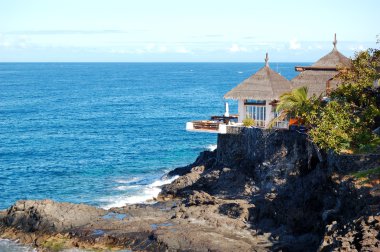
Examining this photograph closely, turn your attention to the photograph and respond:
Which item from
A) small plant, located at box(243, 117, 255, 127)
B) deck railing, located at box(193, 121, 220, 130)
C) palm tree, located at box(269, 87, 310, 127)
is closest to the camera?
palm tree, located at box(269, 87, 310, 127)

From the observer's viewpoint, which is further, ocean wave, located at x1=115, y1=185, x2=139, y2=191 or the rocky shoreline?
ocean wave, located at x1=115, y1=185, x2=139, y2=191

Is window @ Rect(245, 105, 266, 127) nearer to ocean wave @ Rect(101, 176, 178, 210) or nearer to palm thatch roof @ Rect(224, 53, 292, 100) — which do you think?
palm thatch roof @ Rect(224, 53, 292, 100)

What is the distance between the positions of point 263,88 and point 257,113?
6.67 feet

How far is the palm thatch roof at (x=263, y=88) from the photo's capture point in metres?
41.6

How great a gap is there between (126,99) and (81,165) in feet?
190

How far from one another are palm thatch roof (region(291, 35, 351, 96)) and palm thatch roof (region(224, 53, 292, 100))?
4.22 ft

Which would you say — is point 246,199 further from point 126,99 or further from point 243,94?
point 126,99

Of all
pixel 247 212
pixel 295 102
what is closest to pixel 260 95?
pixel 295 102

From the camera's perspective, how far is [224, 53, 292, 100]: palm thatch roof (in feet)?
136

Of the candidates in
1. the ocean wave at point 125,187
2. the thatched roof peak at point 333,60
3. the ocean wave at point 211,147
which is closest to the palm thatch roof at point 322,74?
the thatched roof peak at point 333,60

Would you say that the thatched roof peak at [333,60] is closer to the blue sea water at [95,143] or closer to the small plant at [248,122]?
the small plant at [248,122]

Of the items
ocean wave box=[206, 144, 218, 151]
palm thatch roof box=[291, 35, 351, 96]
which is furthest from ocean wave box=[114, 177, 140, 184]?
palm thatch roof box=[291, 35, 351, 96]

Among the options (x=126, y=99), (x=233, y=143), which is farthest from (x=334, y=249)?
(x=126, y=99)

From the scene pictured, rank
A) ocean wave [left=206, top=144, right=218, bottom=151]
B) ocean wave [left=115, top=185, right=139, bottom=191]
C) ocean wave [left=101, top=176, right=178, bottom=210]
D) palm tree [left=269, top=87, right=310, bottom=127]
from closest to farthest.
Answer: palm tree [left=269, top=87, right=310, bottom=127]
ocean wave [left=101, top=176, right=178, bottom=210]
ocean wave [left=115, top=185, right=139, bottom=191]
ocean wave [left=206, top=144, right=218, bottom=151]
